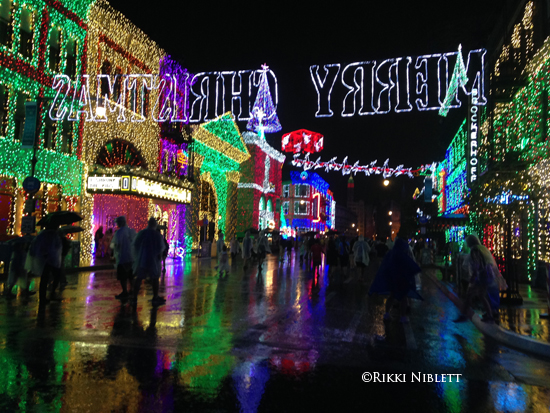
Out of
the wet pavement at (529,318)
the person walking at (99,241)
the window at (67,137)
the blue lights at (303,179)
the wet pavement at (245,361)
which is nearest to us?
the wet pavement at (245,361)

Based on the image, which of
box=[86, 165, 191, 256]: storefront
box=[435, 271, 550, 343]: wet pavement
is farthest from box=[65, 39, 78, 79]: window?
box=[435, 271, 550, 343]: wet pavement

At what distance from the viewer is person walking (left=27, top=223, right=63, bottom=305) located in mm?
9867

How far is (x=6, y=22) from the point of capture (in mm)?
19234

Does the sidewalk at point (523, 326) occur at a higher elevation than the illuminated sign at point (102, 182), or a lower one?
lower

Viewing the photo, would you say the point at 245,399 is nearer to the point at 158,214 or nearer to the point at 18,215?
the point at 18,215

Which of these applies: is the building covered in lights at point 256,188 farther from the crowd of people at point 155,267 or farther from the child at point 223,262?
the crowd of people at point 155,267

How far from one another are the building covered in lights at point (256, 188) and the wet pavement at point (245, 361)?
130 feet

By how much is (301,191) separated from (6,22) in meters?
69.5

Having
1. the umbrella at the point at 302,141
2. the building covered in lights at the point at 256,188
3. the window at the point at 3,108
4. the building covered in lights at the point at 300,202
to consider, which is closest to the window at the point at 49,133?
the window at the point at 3,108


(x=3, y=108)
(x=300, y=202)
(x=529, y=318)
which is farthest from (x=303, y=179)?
(x=529, y=318)

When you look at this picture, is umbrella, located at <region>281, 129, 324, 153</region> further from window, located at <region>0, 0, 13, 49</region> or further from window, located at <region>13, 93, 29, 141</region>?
window, located at <region>0, 0, 13, 49</region>

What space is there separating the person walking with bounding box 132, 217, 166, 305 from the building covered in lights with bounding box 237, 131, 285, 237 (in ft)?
125

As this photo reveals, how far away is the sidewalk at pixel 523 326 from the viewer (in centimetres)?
690

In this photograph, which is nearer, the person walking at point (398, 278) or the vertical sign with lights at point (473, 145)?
the person walking at point (398, 278)
